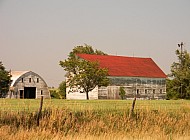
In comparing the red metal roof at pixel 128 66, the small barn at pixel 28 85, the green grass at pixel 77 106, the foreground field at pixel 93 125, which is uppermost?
the red metal roof at pixel 128 66

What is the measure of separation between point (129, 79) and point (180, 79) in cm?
889

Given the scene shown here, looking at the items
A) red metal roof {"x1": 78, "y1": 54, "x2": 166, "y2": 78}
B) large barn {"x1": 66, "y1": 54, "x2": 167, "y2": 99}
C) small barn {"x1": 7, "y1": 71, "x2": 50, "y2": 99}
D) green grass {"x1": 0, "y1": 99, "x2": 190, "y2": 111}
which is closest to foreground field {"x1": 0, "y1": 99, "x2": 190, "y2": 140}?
green grass {"x1": 0, "y1": 99, "x2": 190, "y2": 111}

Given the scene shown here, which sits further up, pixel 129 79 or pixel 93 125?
pixel 129 79

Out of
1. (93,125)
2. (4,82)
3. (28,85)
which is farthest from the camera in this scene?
(28,85)

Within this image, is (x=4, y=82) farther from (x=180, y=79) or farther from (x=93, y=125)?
(x=93, y=125)

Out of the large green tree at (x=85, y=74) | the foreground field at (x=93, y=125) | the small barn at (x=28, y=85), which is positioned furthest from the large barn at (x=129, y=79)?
the foreground field at (x=93, y=125)

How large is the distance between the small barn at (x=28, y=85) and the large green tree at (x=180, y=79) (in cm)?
2218

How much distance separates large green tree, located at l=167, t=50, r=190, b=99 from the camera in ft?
235

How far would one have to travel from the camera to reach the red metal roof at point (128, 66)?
231ft

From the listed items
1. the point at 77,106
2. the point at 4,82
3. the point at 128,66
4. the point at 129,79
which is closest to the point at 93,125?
the point at 77,106

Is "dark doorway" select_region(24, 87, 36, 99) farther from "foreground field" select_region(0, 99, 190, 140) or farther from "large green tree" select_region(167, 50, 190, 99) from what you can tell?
"foreground field" select_region(0, 99, 190, 140)

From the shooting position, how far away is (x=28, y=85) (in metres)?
75.4

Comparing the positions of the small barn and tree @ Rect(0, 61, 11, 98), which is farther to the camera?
the small barn

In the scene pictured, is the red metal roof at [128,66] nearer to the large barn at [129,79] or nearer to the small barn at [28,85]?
the large barn at [129,79]
